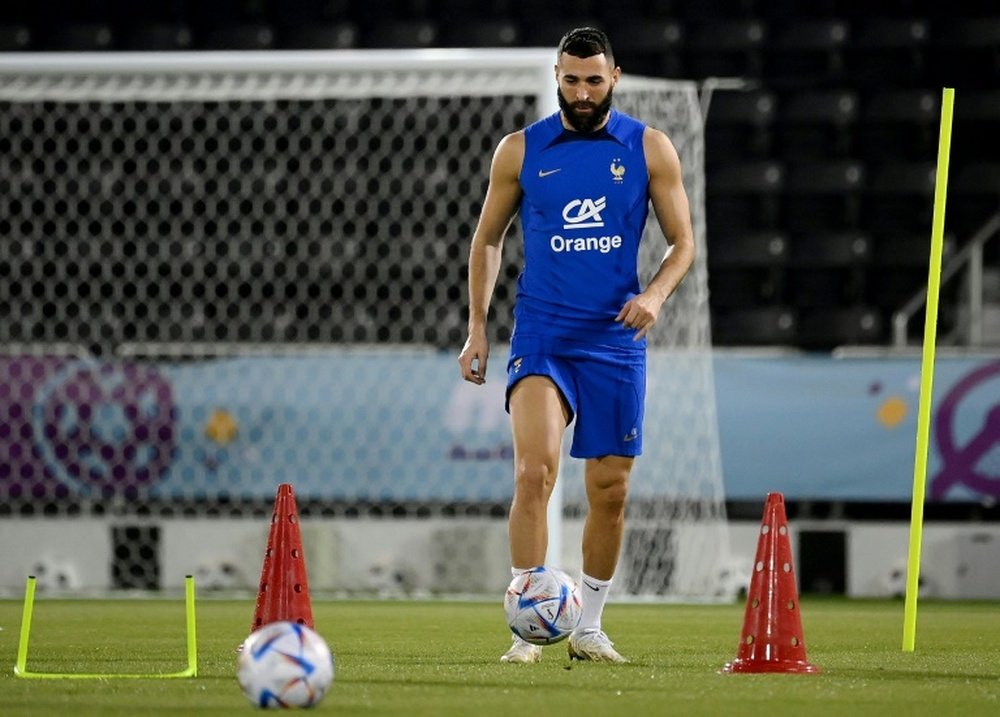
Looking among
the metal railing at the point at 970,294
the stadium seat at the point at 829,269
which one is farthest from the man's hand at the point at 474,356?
the stadium seat at the point at 829,269

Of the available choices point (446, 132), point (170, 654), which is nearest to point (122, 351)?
point (446, 132)

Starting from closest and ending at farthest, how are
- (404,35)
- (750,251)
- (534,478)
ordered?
(534,478), (750,251), (404,35)

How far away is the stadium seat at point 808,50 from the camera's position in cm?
1273

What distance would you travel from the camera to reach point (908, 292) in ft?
39.4

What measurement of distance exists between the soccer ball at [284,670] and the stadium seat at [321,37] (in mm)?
9408

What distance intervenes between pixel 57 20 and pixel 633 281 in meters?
8.85

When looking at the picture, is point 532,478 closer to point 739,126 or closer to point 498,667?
point 498,667

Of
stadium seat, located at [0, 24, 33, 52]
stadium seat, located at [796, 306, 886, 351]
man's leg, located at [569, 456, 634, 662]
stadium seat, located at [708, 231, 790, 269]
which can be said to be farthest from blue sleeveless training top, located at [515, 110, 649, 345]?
stadium seat, located at [0, 24, 33, 52]

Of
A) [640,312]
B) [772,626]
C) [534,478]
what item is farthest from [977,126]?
[772,626]

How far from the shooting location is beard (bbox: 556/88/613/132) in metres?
5.11

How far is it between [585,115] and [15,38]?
28.2ft

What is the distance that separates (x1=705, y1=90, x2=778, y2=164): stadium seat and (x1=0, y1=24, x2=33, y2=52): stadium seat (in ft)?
15.7

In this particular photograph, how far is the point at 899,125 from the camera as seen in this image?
41.2 ft

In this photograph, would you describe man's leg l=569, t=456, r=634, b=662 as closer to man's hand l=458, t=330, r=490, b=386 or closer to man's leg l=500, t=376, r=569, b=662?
man's leg l=500, t=376, r=569, b=662
